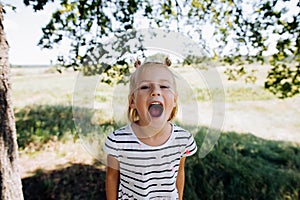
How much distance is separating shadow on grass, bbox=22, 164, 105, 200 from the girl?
2.49 meters

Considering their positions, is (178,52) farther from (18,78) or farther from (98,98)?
(18,78)

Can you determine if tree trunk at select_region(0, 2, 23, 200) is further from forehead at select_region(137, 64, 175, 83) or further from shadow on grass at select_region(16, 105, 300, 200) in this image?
shadow on grass at select_region(16, 105, 300, 200)

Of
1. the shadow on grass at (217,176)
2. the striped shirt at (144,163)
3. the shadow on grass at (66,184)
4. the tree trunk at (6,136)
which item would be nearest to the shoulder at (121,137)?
the striped shirt at (144,163)

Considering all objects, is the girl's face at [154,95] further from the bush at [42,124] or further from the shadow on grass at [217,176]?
the bush at [42,124]

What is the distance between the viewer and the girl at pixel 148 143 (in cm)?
135

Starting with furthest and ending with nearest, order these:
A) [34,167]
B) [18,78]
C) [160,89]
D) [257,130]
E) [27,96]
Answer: [18,78] → [27,96] → [257,130] → [34,167] → [160,89]

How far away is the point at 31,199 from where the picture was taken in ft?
12.1

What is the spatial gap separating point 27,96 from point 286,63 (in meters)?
8.20

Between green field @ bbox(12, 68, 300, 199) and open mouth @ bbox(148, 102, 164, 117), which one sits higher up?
open mouth @ bbox(148, 102, 164, 117)

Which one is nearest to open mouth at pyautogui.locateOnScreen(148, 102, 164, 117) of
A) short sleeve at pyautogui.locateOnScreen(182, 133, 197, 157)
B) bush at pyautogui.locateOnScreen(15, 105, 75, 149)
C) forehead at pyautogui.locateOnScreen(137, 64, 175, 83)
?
forehead at pyautogui.locateOnScreen(137, 64, 175, 83)

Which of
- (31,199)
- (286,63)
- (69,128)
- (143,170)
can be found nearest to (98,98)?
(143,170)

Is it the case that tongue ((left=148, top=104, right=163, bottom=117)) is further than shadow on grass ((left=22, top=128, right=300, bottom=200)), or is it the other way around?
shadow on grass ((left=22, top=128, right=300, bottom=200))

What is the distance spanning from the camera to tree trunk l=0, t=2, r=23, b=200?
80.6 inches

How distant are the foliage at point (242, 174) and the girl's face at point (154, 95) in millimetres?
1991
